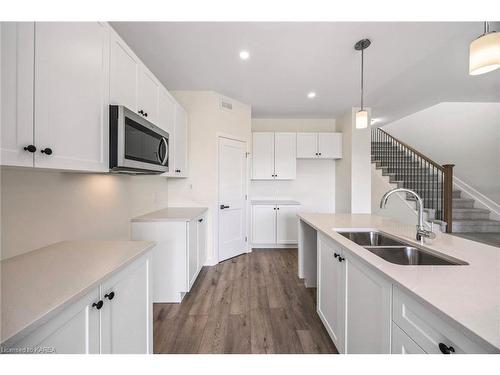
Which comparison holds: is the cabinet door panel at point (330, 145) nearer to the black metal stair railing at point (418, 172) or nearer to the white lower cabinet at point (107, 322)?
the black metal stair railing at point (418, 172)

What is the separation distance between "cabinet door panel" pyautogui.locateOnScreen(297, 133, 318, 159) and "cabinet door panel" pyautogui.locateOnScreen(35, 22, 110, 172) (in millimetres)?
3432

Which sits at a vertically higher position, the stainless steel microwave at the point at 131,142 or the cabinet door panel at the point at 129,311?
the stainless steel microwave at the point at 131,142

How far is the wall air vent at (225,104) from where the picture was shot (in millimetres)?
3361

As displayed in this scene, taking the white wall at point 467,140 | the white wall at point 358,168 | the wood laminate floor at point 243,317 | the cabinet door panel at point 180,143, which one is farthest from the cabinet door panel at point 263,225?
the white wall at point 467,140

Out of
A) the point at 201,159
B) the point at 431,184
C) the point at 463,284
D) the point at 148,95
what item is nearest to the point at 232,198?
the point at 201,159

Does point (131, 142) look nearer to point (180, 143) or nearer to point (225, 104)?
point (180, 143)

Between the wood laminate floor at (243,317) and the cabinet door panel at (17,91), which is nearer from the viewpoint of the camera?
the cabinet door panel at (17,91)

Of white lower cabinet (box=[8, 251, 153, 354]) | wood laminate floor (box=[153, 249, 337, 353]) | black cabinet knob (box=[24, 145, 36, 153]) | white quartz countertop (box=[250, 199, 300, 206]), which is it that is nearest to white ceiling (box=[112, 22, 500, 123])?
black cabinet knob (box=[24, 145, 36, 153])

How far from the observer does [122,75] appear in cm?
149

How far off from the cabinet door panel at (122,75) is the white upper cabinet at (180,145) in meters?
0.96

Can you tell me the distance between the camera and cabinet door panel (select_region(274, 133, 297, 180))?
164 inches

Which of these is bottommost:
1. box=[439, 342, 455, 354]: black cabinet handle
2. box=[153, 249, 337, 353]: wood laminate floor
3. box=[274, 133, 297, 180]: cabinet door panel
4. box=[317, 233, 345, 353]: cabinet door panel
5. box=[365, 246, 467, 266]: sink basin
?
box=[153, 249, 337, 353]: wood laminate floor

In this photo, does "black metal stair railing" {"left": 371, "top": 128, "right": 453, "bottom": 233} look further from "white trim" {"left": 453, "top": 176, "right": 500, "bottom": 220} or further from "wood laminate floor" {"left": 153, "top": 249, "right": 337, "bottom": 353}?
"wood laminate floor" {"left": 153, "top": 249, "right": 337, "bottom": 353}
